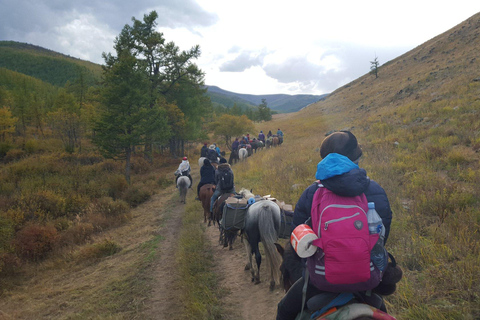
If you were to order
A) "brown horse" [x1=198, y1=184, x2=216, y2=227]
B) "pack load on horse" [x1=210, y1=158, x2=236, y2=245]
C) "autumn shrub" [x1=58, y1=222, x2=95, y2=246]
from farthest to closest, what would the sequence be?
"brown horse" [x1=198, y1=184, x2=216, y2=227] → "autumn shrub" [x1=58, y1=222, x2=95, y2=246] → "pack load on horse" [x1=210, y1=158, x2=236, y2=245]

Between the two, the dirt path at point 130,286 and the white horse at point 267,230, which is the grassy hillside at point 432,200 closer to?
the white horse at point 267,230

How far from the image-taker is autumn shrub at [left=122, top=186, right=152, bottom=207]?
13570mm

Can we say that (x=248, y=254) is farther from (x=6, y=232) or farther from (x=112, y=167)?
(x=112, y=167)

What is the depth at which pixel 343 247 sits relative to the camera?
167 centimetres

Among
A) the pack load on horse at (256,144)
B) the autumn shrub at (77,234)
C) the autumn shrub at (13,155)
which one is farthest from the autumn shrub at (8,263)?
the autumn shrub at (13,155)

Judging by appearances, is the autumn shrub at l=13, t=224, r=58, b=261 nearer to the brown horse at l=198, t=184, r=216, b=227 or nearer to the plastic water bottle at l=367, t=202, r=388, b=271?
the brown horse at l=198, t=184, r=216, b=227

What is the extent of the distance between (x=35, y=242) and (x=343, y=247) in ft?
33.8

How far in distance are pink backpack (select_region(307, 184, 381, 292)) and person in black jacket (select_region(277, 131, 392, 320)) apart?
105mm

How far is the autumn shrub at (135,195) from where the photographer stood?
1357cm

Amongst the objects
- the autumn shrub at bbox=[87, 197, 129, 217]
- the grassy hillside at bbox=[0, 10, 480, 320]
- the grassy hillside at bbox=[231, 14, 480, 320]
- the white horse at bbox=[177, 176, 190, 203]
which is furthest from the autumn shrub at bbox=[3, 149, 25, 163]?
the grassy hillside at bbox=[231, 14, 480, 320]

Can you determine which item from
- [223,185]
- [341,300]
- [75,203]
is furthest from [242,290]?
[75,203]

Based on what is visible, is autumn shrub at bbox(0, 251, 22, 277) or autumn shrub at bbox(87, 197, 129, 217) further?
autumn shrub at bbox(87, 197, 129, 217)

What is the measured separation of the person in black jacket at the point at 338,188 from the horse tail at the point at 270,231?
7.95ft

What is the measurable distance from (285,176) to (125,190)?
31.2 ft
